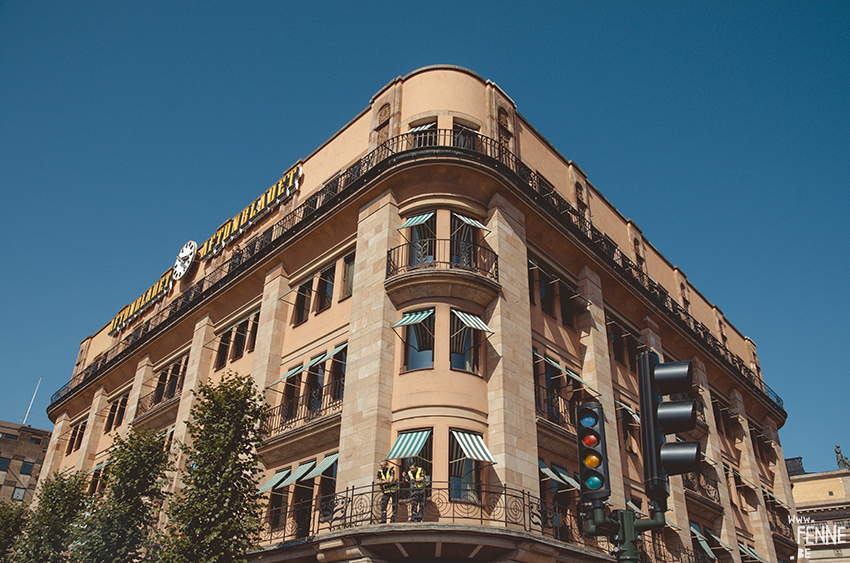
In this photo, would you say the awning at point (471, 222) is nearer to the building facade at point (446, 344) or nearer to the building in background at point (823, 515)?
the building facade at point (446, 344)

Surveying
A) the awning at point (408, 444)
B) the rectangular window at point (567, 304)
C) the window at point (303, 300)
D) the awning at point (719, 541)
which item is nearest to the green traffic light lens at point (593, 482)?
the awning at point (408, 444)

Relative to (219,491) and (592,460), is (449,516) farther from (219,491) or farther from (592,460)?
(592,460)

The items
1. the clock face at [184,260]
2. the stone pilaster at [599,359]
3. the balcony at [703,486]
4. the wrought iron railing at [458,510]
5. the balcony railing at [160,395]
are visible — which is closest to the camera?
the wrought iron railing at [458,510]

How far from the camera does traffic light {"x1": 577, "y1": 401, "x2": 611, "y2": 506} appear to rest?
250 inches

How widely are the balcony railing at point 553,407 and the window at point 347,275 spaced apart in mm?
8416

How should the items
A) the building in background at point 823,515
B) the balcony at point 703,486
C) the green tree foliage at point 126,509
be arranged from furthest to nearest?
1. the building in background at point 823,515
2. the balcony at point 703,486
3. the green tree foliage at point 126,509

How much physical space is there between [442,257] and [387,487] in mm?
8465

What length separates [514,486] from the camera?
19.8 meters

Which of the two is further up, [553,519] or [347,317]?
[347,317]

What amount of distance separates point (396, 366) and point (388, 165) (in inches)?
323

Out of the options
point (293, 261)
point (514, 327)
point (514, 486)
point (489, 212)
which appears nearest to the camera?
point (514, 486)

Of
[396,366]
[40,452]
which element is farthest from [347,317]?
[40,452]

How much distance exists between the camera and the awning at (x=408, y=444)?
19344 millimetres

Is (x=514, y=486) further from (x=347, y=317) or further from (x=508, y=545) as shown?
(x=347, y=317)
